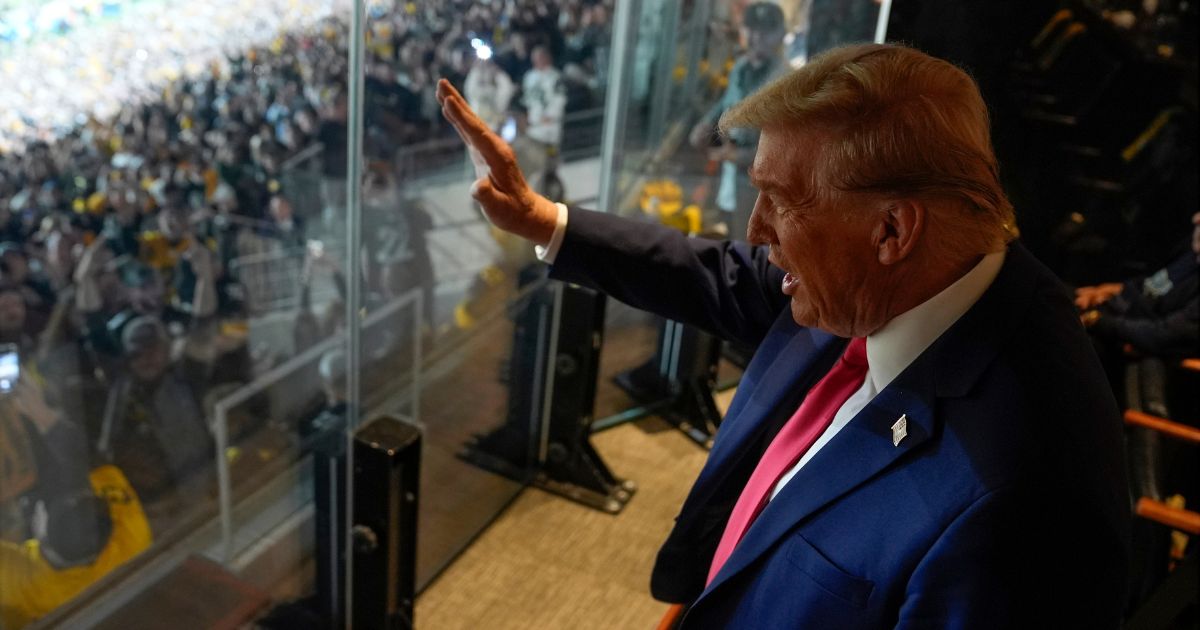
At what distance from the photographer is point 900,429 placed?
38.4 inches

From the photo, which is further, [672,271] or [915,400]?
[672,271]

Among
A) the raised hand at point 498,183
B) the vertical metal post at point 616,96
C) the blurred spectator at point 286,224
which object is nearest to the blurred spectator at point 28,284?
the blurred spectator at point 286,224

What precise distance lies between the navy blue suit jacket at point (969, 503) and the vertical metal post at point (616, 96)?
228cm

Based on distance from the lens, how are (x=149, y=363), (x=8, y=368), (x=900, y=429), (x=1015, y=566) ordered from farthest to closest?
1. (x=149, y=363)
2. (x=8, y=368)
3. (x=900, y=429)
4. (x=1015, y=566)

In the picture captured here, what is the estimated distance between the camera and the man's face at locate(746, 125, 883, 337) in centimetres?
98

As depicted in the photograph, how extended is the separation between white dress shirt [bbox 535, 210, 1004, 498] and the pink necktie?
4cm

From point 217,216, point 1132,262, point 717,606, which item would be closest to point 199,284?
point 217,216

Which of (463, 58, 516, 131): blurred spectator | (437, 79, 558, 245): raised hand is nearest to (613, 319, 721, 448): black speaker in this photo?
(463, 58, 516, 131): blurred spectator

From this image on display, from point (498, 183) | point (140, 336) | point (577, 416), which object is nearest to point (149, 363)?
point (140, 336)

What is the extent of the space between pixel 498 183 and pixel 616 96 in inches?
78.2

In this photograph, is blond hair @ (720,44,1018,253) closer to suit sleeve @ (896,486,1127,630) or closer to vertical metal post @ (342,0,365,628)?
suit sleeve @ (896,486,1127,630)

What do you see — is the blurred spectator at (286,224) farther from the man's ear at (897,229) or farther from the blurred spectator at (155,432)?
the man's ear at (897,229)

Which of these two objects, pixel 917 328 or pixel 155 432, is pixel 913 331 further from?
pixel 155 432

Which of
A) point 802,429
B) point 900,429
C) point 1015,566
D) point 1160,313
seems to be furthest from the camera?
point 1160,313
